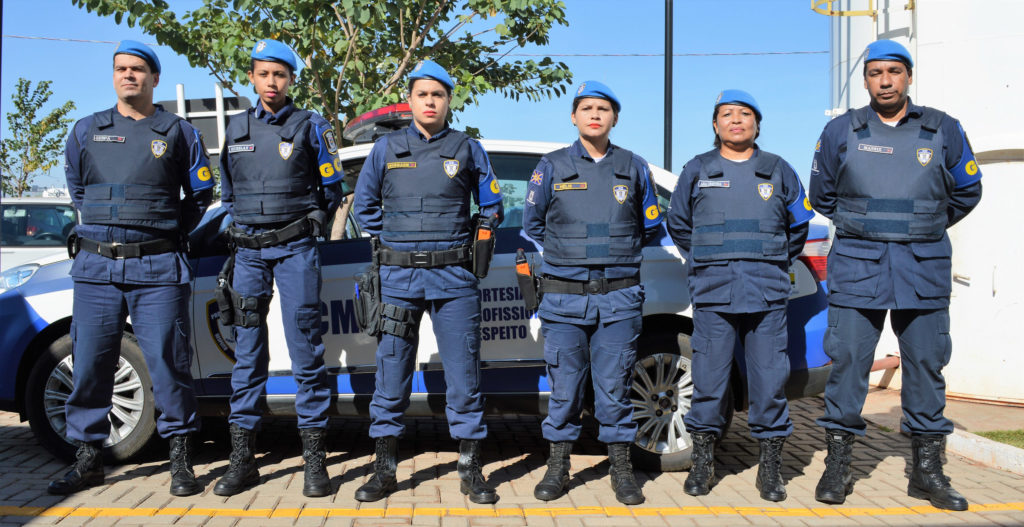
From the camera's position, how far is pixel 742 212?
14.1 feet

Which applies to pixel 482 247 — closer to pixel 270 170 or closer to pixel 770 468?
pixel 270 170

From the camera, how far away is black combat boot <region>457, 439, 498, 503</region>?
13.9 ft

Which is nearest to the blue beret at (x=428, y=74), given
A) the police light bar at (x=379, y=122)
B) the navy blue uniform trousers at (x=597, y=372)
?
the police light bar at (x=379, y=122)

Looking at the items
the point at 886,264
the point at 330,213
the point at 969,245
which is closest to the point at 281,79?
the point at 330,213

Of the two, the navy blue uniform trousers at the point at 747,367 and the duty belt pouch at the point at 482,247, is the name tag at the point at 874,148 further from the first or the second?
the duty belt pouch at the point at 482,247

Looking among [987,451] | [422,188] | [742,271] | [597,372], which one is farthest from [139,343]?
[987,451]

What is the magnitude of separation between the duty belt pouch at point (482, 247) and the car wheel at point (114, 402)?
196 centimetres

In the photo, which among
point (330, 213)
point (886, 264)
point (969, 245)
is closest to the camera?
point (886, 264)

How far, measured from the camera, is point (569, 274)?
4316mm

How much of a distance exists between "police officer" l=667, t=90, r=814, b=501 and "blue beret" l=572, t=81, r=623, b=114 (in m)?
0.54

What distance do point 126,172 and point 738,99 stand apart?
3.09 meters

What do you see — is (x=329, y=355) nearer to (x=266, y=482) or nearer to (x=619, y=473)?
(x=266, y=482)

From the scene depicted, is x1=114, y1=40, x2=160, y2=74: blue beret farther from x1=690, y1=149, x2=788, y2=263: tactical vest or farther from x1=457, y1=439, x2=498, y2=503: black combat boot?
x1=690, y1=149, x2=788, y2=263: tactical vest

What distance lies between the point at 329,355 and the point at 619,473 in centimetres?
168
